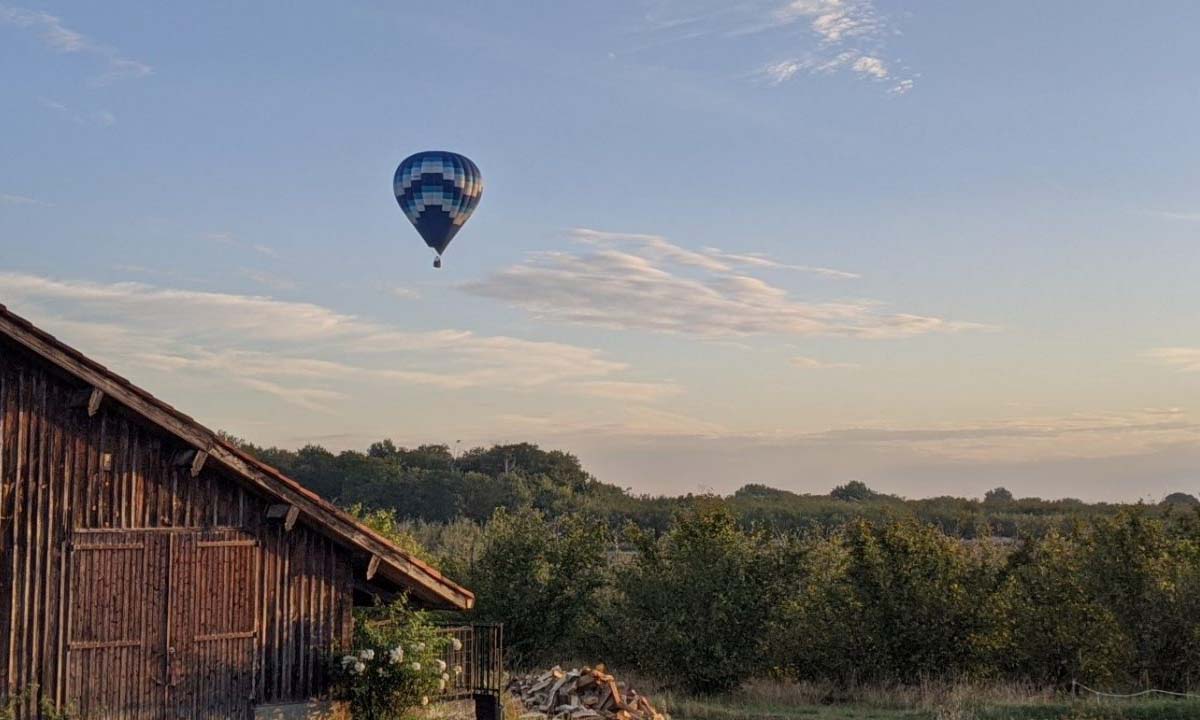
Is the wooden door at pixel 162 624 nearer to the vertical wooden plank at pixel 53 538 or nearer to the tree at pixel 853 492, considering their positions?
the vertical wooden plank at pixel 53 538

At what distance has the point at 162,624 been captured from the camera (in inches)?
632

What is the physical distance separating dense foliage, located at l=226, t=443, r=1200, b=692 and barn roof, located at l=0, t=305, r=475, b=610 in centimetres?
1234

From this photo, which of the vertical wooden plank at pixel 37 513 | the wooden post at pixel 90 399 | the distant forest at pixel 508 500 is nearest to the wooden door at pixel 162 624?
the vertical wooden plank at pixel 37 513

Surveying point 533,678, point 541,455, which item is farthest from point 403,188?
point 541,455

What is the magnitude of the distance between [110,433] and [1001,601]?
820 inches

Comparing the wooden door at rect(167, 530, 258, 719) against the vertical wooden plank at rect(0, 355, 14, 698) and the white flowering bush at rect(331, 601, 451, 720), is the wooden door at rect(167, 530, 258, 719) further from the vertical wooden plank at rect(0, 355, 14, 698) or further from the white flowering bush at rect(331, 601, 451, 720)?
the vertical wooden plank at rect(0, 355, 14, 698)

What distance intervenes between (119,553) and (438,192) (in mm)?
15633

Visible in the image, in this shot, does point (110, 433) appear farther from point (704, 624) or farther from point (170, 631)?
point (704, 624)

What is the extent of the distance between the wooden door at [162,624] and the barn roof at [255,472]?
0.93 meters

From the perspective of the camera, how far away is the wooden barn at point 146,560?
15344 millimetres

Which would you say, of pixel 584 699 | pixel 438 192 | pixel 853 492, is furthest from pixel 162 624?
pixel 853 492

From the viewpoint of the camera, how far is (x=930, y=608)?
28547 mm

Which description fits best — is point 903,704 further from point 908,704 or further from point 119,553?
point 119,553

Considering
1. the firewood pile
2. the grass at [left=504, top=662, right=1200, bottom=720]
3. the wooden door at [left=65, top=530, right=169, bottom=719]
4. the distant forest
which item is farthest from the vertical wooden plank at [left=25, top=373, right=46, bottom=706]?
the distant forest
